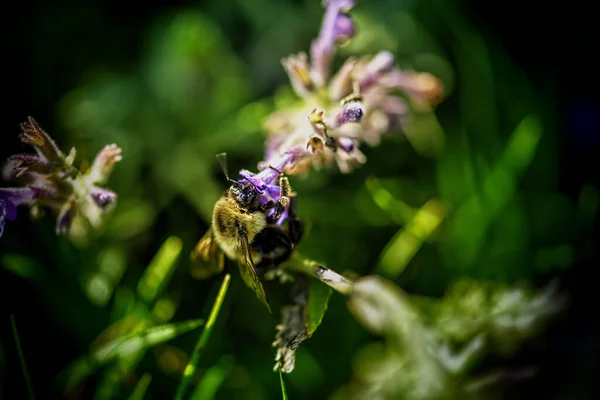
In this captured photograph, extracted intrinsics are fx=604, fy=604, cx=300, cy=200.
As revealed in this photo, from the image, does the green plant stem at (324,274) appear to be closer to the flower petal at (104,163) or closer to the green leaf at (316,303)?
the green leaf at (316,303)

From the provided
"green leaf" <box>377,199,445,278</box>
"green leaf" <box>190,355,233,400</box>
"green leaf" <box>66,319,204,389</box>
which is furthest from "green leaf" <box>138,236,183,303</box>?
"green leaf" <box>377,199,445,278</box>

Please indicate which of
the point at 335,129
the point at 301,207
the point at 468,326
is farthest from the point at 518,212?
the point at 335,129

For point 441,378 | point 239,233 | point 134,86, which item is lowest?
point 441,378

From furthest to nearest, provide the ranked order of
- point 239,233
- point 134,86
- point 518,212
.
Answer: point 134,86 → point 518,212 → point 239,233

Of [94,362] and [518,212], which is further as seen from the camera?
[518,212]

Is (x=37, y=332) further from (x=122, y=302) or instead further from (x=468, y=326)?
(x=468, y=326)

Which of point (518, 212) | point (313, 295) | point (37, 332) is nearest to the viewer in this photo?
point (313, 295)

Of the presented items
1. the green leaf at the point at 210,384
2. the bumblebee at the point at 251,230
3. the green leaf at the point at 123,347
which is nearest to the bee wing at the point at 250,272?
the bumblebee at the point at 251,230
